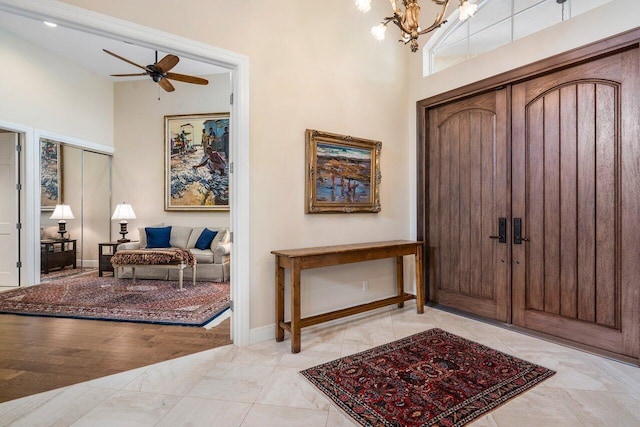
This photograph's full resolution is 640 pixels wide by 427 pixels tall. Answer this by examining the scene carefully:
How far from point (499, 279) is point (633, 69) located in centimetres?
211

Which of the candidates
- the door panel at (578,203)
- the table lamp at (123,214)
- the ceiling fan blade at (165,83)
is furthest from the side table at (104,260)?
the door panel at (578,203)

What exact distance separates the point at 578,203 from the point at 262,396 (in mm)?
3053

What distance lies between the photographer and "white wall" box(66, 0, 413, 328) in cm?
284

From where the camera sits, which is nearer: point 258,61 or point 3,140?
point 258,61

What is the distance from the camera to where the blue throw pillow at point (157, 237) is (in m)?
5.95

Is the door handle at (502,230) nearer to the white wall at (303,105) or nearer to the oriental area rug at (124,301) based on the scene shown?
the white wall at (303,105)

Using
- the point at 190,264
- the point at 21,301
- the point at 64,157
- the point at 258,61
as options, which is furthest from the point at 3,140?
the point at 258,61

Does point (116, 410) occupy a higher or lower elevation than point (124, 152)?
lower

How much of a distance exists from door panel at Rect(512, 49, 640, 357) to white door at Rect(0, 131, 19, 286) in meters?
7.07

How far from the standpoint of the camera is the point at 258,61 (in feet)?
9.76

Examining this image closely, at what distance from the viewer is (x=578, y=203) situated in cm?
284

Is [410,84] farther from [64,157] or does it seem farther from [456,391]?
[64,157]

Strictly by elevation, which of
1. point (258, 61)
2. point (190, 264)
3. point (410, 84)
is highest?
point (410, 84)

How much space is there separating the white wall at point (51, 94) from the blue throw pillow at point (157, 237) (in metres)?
2.26
